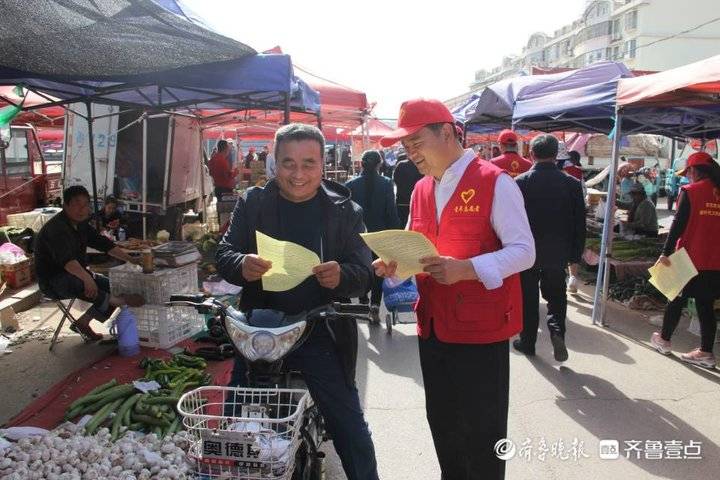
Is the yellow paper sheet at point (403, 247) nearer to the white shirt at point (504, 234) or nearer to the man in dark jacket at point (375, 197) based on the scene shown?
the white shirt at point (504, 234)

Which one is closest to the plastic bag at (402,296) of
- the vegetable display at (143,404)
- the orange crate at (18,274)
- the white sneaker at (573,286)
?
the vegetable display at (143,404)

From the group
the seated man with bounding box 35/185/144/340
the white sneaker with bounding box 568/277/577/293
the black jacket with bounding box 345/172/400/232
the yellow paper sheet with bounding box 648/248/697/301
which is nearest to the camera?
the yellow paper sheet with bounding box 648/248/697/301

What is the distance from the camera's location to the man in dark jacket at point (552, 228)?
16.1 feet

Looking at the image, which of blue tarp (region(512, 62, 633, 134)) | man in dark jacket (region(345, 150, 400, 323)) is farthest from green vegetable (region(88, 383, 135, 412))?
blue tarp (region(512, 62, 633, 134))

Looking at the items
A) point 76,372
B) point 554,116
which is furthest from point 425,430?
point 554,116

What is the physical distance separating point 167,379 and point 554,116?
604cm

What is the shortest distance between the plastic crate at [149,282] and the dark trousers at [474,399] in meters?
3.76

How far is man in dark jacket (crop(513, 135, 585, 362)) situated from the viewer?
4918 mm

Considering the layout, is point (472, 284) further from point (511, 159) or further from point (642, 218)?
point (642, 218)

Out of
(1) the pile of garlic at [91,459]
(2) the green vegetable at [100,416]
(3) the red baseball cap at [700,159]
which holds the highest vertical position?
(3) the red baseball cap at [700,159]

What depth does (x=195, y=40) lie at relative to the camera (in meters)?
4.19

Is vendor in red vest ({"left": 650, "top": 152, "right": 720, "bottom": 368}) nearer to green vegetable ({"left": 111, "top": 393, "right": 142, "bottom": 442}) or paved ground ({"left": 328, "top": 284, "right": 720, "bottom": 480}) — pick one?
paved ground ({"left": 328, "top": 284, "right": 720, "bottom": 480})

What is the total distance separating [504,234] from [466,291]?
0.29 m

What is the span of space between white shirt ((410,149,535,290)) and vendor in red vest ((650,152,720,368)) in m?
3.45
